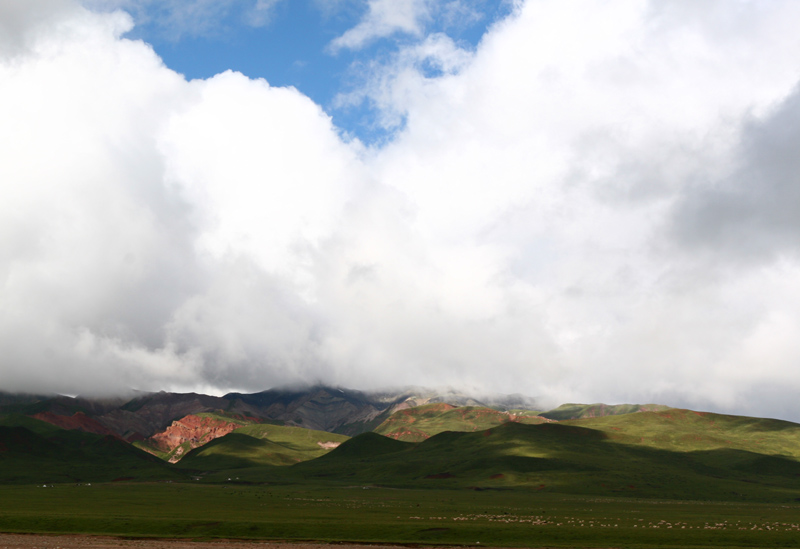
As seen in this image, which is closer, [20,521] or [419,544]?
[419,544]

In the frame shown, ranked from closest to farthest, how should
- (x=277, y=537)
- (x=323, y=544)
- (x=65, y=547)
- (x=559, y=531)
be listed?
(x=65, y=547) → (x=323, y=544) → (x=277, y=537) → (x=559, y=531)

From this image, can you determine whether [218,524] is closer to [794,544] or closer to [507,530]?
[507,530]

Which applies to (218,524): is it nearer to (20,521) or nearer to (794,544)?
(20,521)

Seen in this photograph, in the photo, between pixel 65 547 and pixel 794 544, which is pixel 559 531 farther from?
pixel 65 547

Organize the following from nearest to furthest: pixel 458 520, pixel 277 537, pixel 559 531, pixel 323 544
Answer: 1. pixel 323 544
2. pixel 277 537
3. pixel 559 531
4. pixel 458 520

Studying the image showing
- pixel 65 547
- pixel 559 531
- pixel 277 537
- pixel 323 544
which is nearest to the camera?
pixel 65 547

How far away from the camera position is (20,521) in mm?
94438

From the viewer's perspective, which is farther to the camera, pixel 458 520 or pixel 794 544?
pixel 458 520

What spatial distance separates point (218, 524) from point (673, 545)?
62.4 meters

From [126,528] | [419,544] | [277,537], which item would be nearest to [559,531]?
[419,544]

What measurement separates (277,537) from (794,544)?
6658 cm

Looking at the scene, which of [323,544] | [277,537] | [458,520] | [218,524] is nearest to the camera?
[323,544]

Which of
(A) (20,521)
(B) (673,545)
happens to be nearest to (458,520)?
(B) (673,545)

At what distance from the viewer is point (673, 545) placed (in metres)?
74.8
